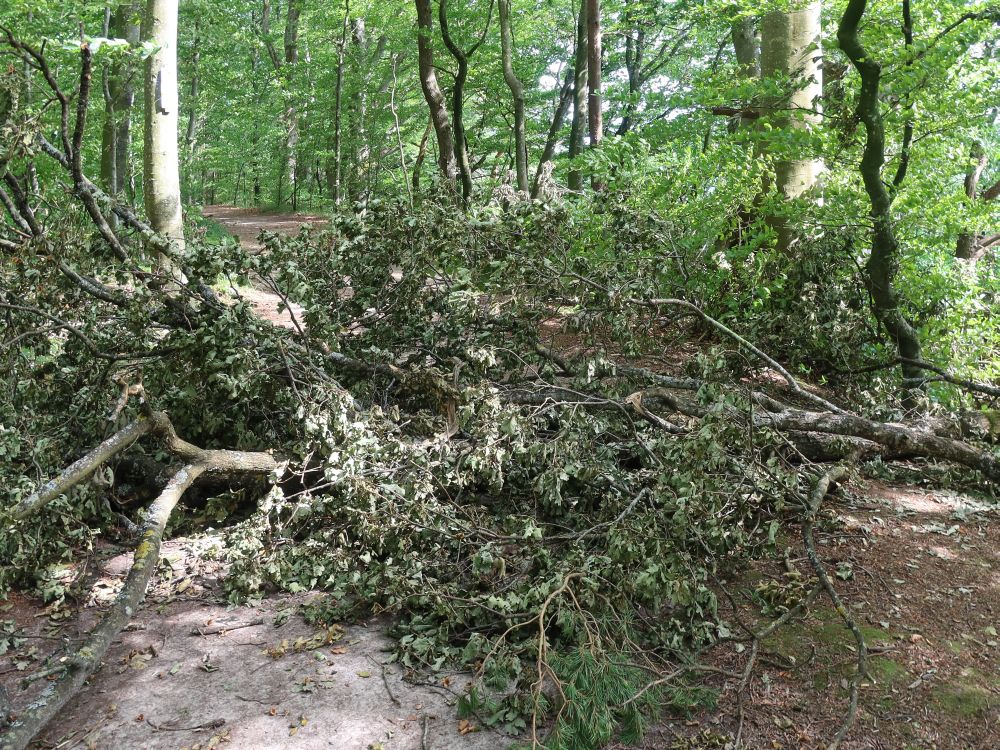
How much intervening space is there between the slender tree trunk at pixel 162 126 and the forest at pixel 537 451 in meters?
0.23

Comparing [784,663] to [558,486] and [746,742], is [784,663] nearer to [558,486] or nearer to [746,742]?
[746,742]

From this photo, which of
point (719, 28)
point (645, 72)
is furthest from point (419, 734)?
point (645, 72)

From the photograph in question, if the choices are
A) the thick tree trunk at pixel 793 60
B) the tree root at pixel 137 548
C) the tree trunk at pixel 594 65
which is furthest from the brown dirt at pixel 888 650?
the tree trunk at pixel 594 65

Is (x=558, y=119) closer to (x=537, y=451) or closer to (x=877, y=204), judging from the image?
(x=877, y=204)

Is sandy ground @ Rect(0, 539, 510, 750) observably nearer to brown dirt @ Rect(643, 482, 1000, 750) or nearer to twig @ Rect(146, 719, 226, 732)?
twig @ Rect(146, 719, 226, 732)

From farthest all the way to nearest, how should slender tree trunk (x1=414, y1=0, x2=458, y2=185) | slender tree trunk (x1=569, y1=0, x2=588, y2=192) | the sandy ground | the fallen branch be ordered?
slender tree trunk (x1=569, y1=0, x2=588, y2=192) < slender tree trunk (x1=414, y1=0, x2=458, y2=185) < the sandy ground < the fallen branch

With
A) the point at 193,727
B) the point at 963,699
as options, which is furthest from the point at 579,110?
the point at 193,727

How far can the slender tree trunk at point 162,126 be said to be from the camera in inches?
293

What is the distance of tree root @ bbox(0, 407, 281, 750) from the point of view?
9.30 ft

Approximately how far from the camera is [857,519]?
430cm

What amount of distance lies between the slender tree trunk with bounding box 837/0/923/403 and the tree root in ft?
14.7

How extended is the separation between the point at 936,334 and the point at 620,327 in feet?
8.38

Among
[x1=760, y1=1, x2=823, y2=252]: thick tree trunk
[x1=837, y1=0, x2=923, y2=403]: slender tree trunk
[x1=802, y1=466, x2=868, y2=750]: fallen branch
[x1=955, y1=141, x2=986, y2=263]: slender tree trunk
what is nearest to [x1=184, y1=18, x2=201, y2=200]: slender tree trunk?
[x1=760, y1=1, x2=823, y2=252]: thick tree trunk

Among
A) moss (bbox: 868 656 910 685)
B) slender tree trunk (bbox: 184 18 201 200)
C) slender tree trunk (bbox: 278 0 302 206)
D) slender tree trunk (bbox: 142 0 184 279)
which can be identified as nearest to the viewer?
moss (bbox: 868 656 910 685)
